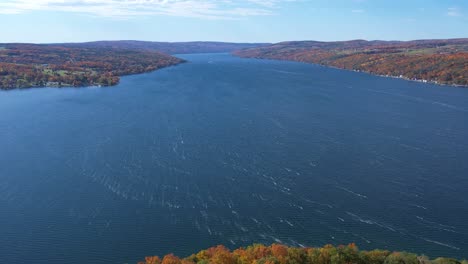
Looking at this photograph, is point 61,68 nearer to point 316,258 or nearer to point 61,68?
point 61,68

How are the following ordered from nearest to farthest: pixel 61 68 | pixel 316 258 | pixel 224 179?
1. pixel 316 258
2. pixel 224 179
3. pixel 61 68

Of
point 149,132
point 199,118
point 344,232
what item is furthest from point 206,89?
point 344,232

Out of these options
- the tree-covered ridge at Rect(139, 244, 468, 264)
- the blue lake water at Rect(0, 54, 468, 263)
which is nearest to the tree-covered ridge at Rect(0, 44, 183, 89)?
the blue lake water at Rect(0, 54, 468, 263)

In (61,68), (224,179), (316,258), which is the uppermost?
(61,68)

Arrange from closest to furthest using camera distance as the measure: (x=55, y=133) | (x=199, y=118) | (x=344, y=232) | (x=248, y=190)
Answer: (x=344, y=232) → (x=248, y=190) → (x=55, y=133) → (x=199, y=118)

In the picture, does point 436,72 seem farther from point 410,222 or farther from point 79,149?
point 79,149

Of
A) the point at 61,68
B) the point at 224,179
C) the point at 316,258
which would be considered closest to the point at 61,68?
the point at 61,68
